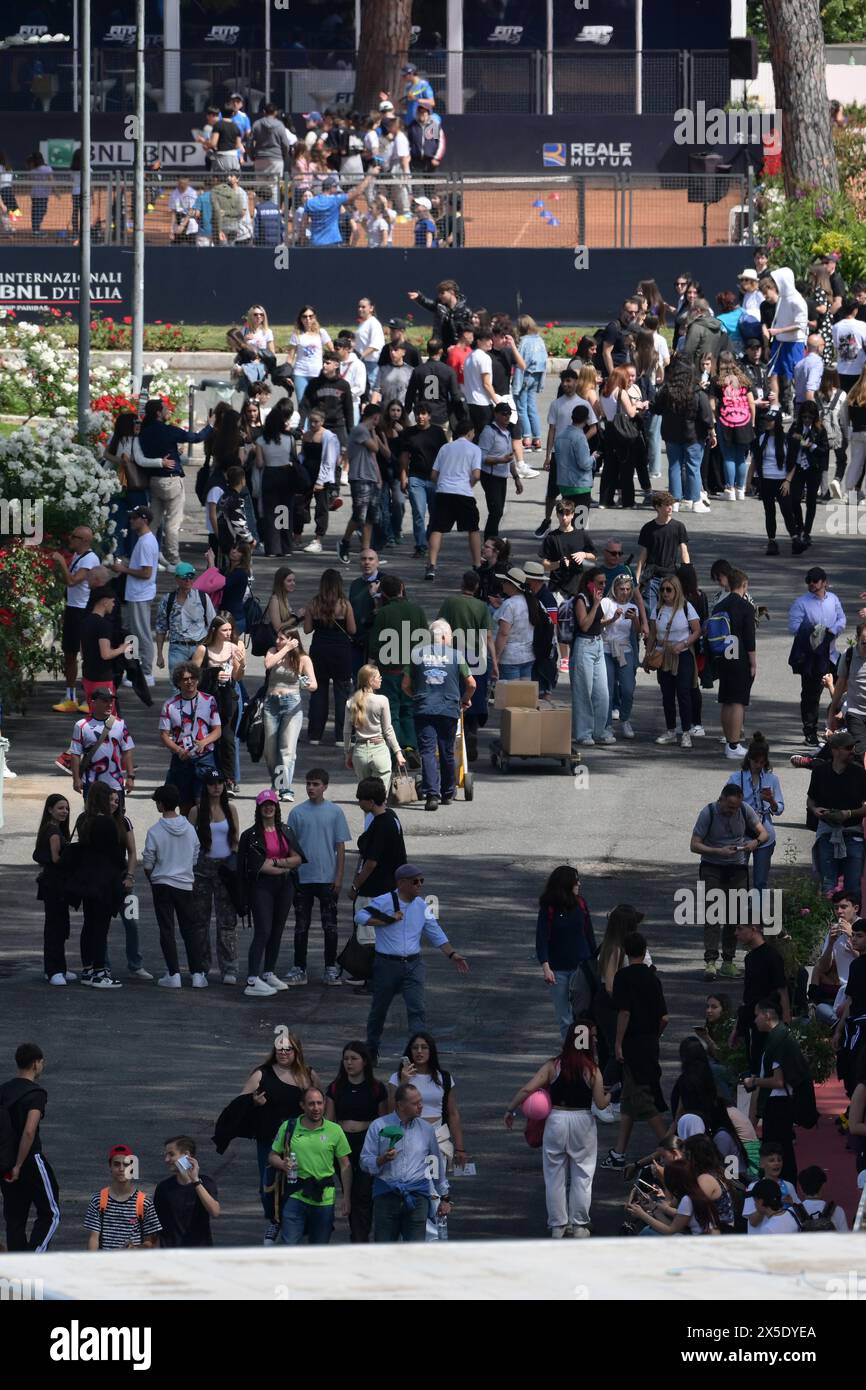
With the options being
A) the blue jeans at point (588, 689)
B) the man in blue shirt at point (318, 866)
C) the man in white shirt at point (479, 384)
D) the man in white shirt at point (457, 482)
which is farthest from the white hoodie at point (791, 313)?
the man in blue shirt at point (318, 866)

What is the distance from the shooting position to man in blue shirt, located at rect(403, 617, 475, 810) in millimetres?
18109

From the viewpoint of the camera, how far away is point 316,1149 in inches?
436

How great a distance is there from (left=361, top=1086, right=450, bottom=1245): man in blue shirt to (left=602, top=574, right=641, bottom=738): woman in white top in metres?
9.06

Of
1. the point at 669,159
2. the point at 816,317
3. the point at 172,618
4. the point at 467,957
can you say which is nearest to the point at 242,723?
the point at 172,618

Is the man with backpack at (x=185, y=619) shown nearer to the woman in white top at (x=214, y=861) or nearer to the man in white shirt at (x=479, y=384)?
the woman in white top at (x=214, y=861)

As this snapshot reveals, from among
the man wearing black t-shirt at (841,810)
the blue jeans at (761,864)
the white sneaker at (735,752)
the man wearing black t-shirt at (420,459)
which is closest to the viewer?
the blue jeans at (761,864)

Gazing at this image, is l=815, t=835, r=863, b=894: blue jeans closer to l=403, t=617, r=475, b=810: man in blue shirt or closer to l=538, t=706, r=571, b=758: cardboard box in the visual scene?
l=403, t=617, r=475, b=810: man in blue shirt

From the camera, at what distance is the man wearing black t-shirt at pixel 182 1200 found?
34.8 ft

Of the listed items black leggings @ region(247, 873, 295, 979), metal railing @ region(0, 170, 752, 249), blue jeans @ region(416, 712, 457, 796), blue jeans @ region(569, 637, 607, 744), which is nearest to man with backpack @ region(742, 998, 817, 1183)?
black leggings @ region(247, 873, 295, 979)

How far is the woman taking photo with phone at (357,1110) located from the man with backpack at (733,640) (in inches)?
336

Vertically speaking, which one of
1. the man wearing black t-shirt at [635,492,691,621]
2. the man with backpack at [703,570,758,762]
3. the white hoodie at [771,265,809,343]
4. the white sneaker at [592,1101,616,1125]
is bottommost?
the white sneaker at [592,1101,616,1125]

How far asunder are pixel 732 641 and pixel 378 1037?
669 cm

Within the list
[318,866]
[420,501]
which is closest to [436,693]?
[318,866]

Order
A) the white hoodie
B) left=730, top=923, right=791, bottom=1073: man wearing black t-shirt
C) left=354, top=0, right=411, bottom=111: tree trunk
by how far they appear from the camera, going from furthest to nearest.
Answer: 1. left=354, top=0, right=411, bottom=111: tree trunk
2. the white hoodie
3. left=730, top=923, right=791, bottom=1073: man wearing black t-shirt
